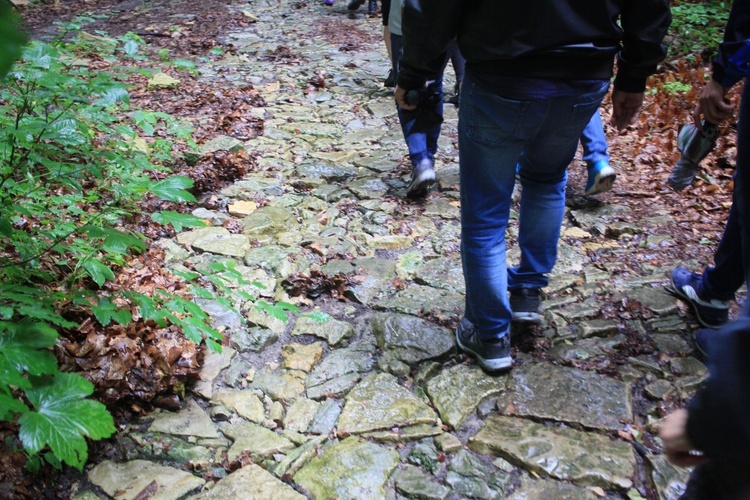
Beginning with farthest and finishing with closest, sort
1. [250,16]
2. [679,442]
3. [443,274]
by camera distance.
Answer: [250,16]
[443,274]
[679,442]

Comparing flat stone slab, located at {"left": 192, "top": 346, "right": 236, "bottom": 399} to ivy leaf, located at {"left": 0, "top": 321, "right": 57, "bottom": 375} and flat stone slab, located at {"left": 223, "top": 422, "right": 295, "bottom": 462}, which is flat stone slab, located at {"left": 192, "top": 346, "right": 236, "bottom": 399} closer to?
flat stone slab, located at {"left": 223, "top": 422, "right": 295, "bottom": 462}

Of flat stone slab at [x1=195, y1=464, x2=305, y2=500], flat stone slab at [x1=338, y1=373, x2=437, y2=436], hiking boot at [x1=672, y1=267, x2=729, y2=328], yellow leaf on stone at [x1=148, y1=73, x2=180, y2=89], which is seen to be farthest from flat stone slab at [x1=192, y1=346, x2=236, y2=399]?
yellow leaf on stone at [x1=148, y1=73, x2=180, y2=89]

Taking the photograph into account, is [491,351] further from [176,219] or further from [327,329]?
[176,219]

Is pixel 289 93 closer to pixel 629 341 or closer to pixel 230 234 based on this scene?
pixel 230 234

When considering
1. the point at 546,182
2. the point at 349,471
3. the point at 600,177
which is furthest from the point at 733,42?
the point at 349,471

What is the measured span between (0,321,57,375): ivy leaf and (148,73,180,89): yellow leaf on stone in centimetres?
648

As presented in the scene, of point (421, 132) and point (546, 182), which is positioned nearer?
point (546, 182)

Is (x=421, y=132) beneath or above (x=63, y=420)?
beneath

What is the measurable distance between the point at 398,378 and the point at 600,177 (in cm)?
242

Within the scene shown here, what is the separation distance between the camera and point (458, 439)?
250 cm

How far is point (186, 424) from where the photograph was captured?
2.56m

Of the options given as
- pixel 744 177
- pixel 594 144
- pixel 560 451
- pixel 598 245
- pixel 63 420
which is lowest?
pixel 598 245

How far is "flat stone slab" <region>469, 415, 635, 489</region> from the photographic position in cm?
224

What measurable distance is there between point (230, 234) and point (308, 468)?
7.53 ft
